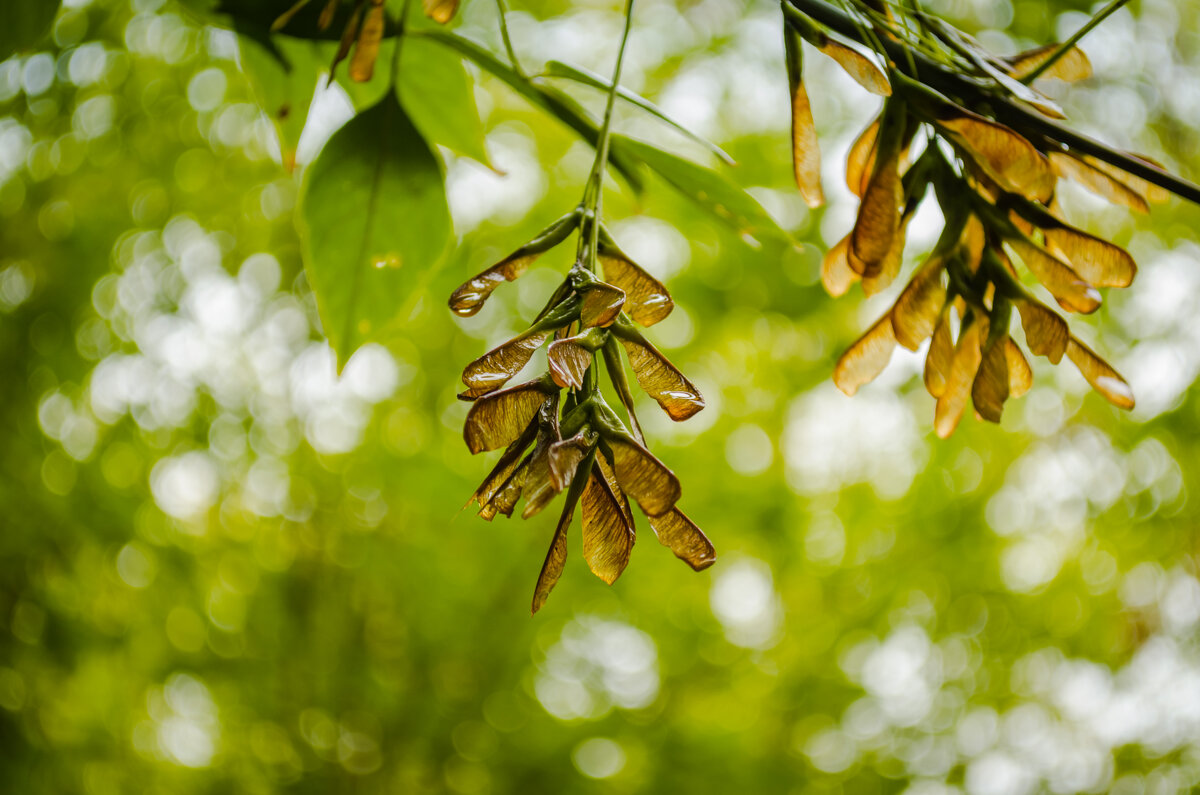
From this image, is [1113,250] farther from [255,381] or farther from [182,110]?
[182,110]

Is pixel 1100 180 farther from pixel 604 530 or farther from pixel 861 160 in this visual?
pixel 604 530

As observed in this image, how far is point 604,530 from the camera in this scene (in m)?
0.14

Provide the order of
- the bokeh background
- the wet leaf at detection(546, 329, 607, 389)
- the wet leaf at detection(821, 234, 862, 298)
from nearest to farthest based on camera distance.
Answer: the wet leaf at detection(546, 329, 607, 389) → the wet leaf at detection(821, 234, 862, 298) → the bokeh background

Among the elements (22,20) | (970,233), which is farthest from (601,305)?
(22,20)

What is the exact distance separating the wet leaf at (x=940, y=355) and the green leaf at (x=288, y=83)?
0.74ft

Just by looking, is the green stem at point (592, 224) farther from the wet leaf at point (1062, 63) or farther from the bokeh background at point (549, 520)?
the bokeh background at point (549, 520)

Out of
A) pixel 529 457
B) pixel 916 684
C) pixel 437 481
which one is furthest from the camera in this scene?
pixel 916 684

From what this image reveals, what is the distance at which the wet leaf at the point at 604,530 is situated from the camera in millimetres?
137

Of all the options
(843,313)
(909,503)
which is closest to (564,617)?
(909,503)

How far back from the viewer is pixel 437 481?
142cm

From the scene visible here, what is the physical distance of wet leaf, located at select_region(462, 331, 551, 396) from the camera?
0.14 m

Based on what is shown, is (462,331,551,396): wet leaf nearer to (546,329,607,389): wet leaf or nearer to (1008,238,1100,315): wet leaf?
(546,329,607,389): wet leaf

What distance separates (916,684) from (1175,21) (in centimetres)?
129

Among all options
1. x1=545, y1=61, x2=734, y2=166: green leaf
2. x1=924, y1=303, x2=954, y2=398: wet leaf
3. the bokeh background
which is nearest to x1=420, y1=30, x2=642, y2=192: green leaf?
x1=545, y1=61, x2=734, y2=166: green leaf
